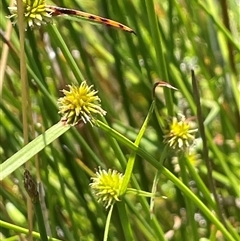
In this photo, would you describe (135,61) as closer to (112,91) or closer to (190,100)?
(190,100)

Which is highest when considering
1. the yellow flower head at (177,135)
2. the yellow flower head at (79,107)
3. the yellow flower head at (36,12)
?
the yellow flower head at (36,12)

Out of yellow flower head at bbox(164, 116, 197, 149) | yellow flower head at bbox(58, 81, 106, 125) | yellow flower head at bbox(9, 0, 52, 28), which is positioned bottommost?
yellow flower head at bbox(164, 116, 197, 149)

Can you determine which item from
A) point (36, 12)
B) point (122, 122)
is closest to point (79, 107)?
point (36, 12)

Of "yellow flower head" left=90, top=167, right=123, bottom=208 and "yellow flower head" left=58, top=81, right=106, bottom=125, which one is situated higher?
"yellow flower head" left=58, top=81, right=106, bottom=125

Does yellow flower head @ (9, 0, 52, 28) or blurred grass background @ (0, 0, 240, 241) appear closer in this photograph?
yellow flower head @ (9, 0, 52, 28)

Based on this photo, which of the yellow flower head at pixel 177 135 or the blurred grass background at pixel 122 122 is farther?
the blurred grass background at pixel 122 122
